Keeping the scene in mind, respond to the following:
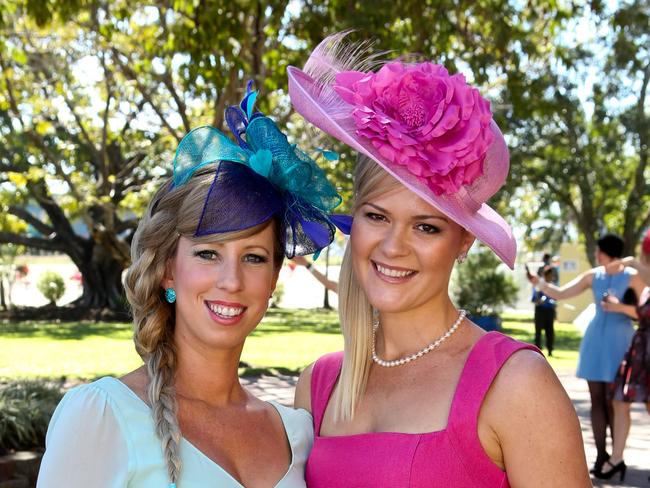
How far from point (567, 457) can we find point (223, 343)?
3.34 ft

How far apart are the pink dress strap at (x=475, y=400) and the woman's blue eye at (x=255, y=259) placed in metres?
0.67

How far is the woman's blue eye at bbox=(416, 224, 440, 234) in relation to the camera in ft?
8.86

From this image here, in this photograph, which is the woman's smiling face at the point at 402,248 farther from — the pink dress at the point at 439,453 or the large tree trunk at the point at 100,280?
the large tree trunk at the point at 100,280

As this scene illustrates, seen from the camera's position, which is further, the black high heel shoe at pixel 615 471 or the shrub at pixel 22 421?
the black high heel shoe at pixel 615 471

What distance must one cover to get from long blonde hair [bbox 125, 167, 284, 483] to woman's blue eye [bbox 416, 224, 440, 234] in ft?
1.44

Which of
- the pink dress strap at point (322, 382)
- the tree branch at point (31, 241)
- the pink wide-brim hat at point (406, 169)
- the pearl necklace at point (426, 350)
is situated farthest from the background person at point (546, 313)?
the tree branch at point (31, 241)

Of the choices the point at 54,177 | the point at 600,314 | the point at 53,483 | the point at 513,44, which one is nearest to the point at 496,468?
the point at 53,483

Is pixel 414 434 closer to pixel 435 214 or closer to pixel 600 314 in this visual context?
pixel 435 214

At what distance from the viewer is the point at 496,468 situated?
2.46 metres

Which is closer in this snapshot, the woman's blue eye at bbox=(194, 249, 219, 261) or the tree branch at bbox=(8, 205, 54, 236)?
the woman's blue eye at bbox=(194, 249, 219, 261)

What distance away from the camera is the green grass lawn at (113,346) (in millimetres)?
13344

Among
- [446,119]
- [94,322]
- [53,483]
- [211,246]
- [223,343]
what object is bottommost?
[94,322]

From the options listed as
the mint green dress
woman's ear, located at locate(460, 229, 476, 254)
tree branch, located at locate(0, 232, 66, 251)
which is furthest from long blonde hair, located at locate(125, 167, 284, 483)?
tree branch, located at locate(0, 232, 66, 251)

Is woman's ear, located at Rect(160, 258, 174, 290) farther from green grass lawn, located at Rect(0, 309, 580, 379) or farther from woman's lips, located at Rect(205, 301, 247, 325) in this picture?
green grass lawn, located at Rect(0, 309, 580, 379)
